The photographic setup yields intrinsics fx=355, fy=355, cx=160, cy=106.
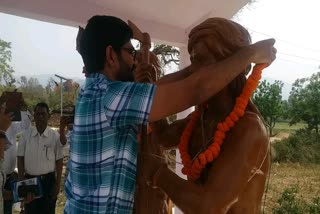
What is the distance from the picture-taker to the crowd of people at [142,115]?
3.48 feet

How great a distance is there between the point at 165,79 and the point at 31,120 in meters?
3.28

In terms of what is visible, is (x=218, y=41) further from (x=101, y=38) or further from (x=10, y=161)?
(x=10, y=161)

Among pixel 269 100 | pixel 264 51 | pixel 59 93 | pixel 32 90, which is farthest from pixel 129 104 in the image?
pixel 32 90

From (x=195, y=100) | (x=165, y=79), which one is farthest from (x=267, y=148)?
(x=165, y=79)

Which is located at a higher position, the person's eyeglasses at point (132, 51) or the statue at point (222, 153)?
the person's eyeglasses at point (132, 51)

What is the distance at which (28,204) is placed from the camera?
3.67 meters

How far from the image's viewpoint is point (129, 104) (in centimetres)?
106

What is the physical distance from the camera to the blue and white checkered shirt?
108cm

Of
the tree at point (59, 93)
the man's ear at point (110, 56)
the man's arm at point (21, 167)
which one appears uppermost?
the man's ear at point (110, 56)

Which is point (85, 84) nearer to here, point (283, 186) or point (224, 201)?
point (224, 201)

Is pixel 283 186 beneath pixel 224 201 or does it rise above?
beneath

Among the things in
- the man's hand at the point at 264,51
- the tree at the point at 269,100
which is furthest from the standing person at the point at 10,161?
the man's hand at the point at 264,51

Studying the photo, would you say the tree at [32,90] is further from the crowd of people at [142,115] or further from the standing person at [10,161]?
the crowd of people at [142,115]

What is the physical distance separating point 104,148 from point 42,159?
2913 millimetres
